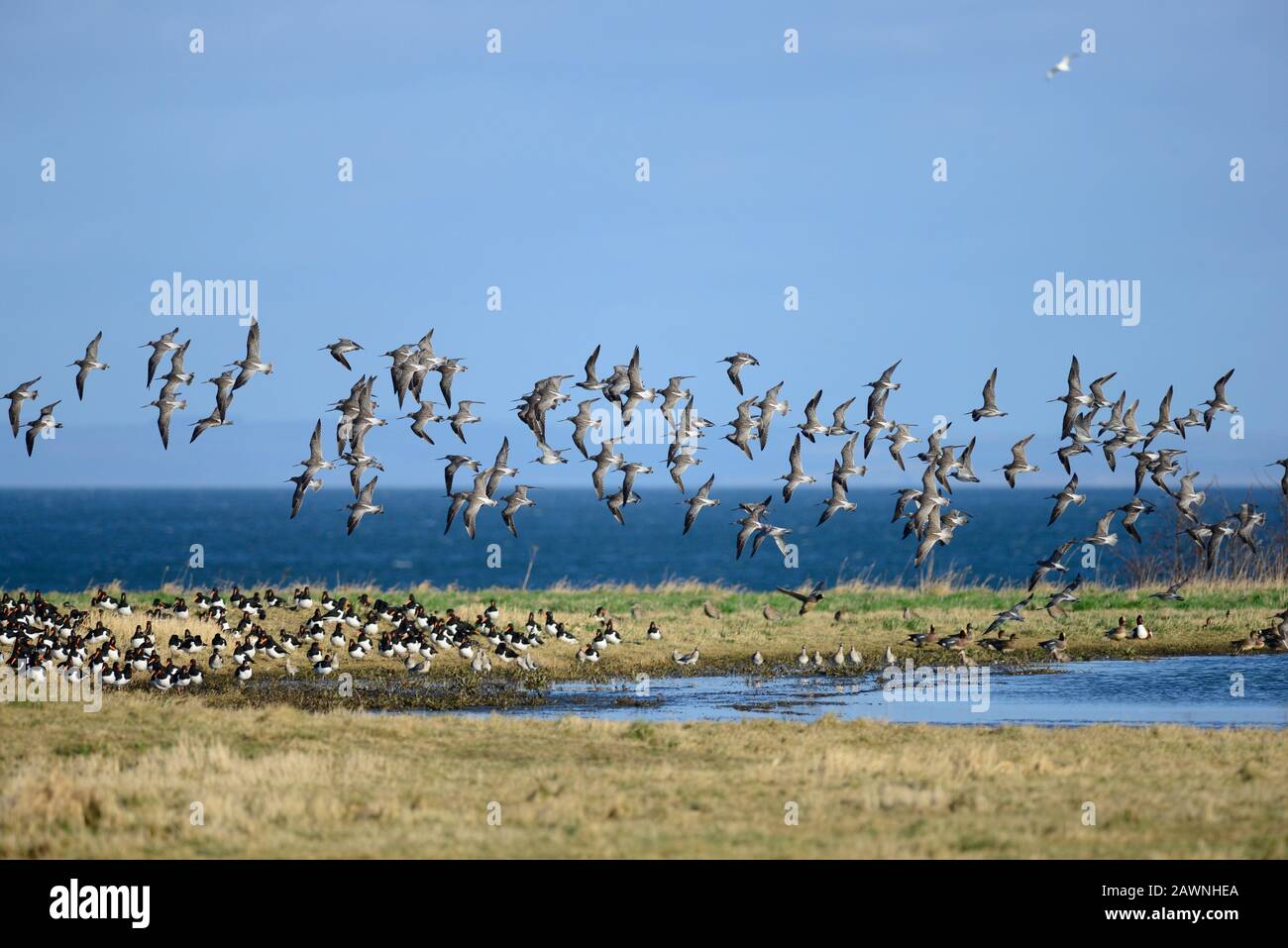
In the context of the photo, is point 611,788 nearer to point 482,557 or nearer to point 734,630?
point 734,630

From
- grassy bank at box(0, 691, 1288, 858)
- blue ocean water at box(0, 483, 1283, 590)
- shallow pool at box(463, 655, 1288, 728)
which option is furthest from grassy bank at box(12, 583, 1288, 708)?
blue ocean water at box(0, 483, 1283, 590)

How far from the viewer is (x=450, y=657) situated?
3797cm

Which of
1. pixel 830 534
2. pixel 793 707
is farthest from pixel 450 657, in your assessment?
pixel 830 534

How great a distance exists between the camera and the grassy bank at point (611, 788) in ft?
56.8

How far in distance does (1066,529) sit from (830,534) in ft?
96.4

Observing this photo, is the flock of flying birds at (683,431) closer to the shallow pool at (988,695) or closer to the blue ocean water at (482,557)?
the shallow pool at (988,695)

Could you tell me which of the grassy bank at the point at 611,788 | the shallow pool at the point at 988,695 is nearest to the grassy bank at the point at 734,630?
the shallow pool at the point at 988,695

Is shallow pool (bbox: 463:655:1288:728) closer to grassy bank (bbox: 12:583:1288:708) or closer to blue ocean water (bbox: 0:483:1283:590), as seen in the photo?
grassy bank (bbox: 12:583:1288:708)

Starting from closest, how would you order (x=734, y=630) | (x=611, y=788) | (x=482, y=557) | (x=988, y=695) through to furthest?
(x=611, y=788)
(x=988, y=695)
(x=734, y=630)
(x=482, y=557)

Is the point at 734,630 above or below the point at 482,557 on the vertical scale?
above

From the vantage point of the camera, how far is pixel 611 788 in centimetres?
2042

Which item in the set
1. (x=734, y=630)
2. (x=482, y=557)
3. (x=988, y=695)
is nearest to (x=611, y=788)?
(x=988, y=695)

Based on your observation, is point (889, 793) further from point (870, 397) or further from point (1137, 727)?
point (870, 397)
